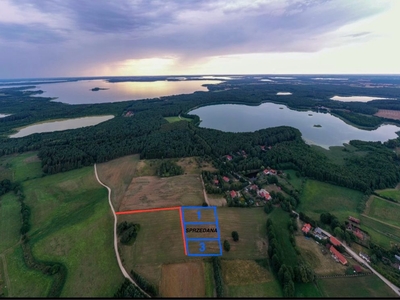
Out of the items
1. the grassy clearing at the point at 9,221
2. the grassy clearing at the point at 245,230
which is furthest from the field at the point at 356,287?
the grassy clearing at the point at 9,221

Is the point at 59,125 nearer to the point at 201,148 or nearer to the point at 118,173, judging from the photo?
the point at 118,173

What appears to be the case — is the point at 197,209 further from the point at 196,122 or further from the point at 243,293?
the point at 196,122

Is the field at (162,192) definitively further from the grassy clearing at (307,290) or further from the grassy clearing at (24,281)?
the grassy clearing at (307,290)

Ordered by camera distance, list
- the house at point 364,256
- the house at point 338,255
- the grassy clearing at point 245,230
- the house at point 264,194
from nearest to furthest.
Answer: the house at point 338,255 → the house at point 364,256 → the grassy clearing at point 245,230 → the house at point 264,194

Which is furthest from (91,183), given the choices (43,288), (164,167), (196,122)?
(196,122)

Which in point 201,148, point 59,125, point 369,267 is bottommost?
point 369,267

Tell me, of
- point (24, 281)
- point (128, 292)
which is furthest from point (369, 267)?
point (24, 281)

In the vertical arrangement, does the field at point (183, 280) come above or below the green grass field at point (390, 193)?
above
